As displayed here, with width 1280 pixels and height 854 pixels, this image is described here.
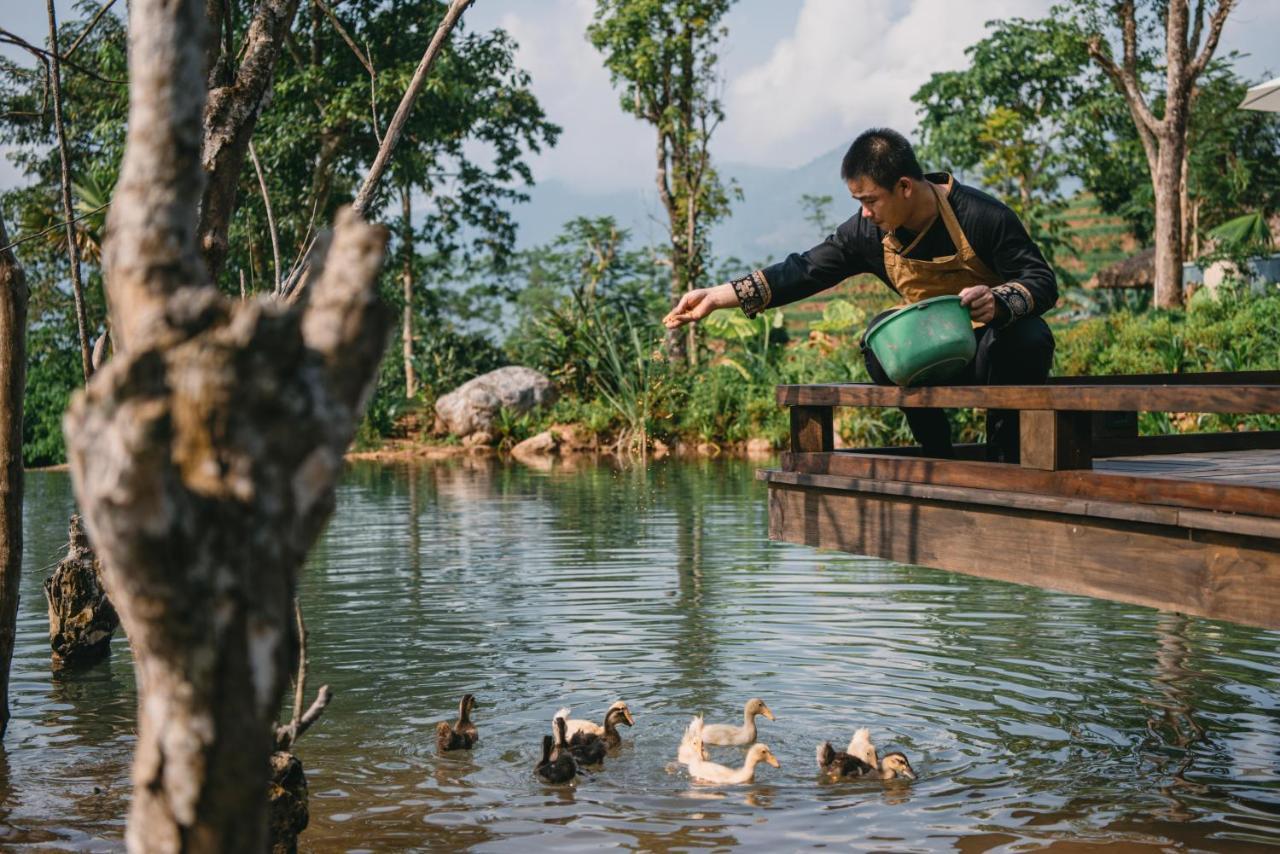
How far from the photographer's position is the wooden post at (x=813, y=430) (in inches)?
234

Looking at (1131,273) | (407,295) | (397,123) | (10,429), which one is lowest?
(10,429)

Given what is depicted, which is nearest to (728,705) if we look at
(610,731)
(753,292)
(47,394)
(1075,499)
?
(610,731)

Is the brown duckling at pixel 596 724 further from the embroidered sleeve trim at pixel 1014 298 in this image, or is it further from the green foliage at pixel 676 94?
the green foliage at pixel 676 94

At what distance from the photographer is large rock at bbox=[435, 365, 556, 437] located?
25.7m

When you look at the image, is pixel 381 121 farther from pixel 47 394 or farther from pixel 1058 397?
pixel 1058 397

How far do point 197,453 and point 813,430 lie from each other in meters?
4.34

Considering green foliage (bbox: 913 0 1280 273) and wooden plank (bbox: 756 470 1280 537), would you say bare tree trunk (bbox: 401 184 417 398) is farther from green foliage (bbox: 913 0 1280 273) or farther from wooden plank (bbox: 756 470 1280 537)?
wooden plank (bbox: 756 470 1280 537)

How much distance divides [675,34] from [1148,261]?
11269mm

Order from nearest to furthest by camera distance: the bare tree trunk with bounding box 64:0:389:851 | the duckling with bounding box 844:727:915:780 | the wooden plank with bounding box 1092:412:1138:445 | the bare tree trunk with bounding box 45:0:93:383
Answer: the bare tree trunk with bounding box 64:0:389:851 < the bare tree trunk with bounding box 45:0:93:383 < the duckling with bounding box 844:727:915:780 < the wooden plank with bounding box 1092:412:1138:445

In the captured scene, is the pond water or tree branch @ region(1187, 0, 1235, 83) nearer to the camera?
the pond water

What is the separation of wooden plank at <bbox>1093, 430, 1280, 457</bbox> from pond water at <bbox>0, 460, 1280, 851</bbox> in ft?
4.15

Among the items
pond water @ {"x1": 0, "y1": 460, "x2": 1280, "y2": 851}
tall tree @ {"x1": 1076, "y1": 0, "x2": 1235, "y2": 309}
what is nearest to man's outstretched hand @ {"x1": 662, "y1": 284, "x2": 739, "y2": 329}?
pond water @ {"x1": 0, "y1": 460, "x2": 1280, "y2": 851}

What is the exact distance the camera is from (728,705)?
22.9ft

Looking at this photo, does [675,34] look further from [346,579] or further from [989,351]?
[989,351]
